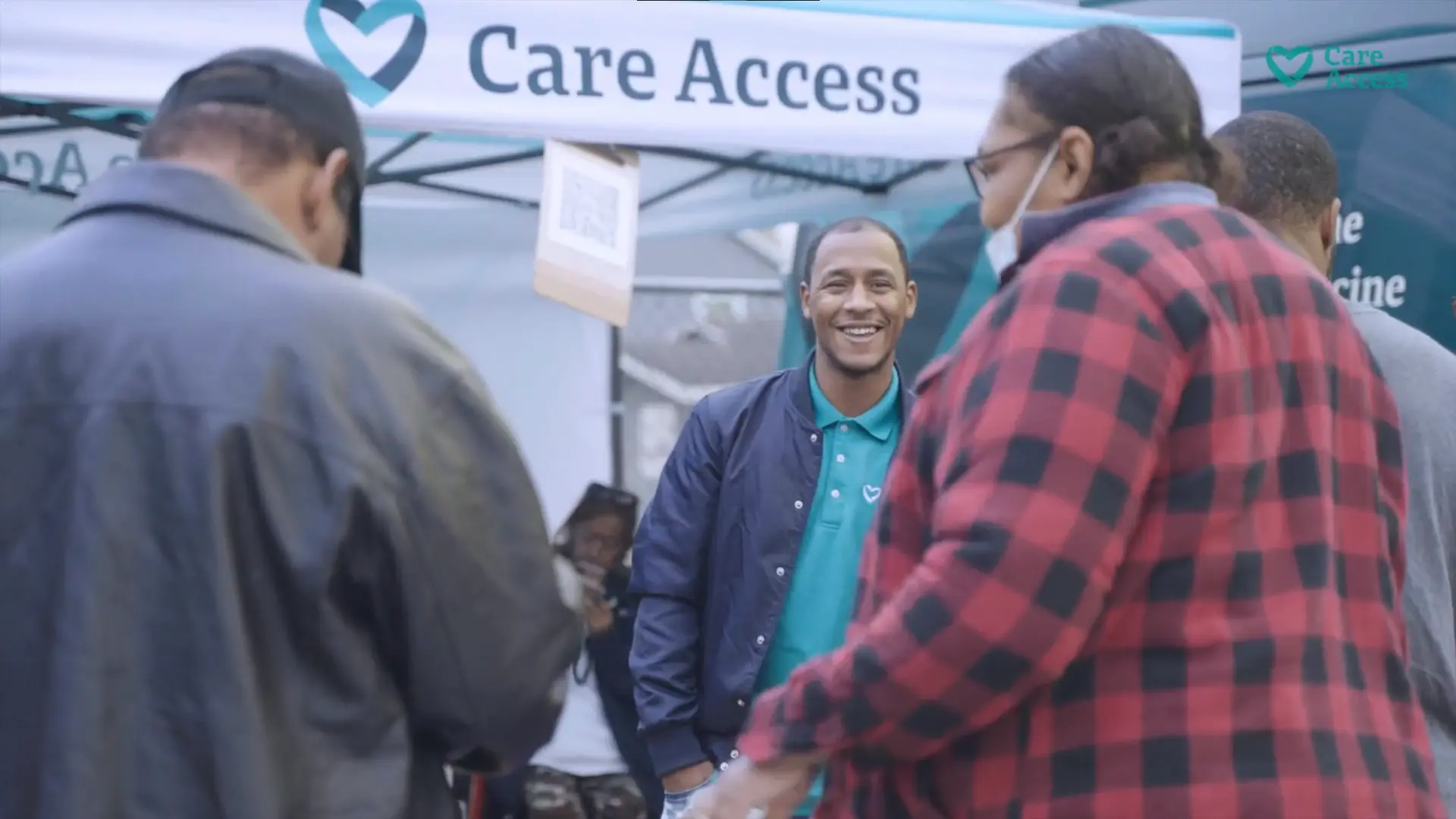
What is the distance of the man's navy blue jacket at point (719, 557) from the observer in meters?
2.89

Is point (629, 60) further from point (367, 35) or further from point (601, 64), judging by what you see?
point (367, 35)

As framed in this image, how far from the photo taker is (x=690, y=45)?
331 centimetres

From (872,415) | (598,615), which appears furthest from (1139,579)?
(598,615)

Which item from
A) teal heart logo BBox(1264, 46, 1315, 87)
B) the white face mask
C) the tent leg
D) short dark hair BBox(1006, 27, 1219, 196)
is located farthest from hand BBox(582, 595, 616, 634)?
short dark hair BBox(1006, 27, 1219, 196)

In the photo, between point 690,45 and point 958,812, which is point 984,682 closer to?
point 958,812

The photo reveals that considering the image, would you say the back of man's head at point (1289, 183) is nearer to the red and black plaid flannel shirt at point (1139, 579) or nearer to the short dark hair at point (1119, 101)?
the short dark hair at point (1119, 101)

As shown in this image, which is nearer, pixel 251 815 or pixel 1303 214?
pixel 251 815

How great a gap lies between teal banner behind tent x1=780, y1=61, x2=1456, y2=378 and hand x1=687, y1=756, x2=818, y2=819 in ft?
11.7

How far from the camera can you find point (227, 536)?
4.66ft

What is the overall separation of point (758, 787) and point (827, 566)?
49.2 inches

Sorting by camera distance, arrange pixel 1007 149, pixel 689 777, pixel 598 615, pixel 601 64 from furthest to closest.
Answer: pixel 598 615, pixel 601 64, pixel 689 777, pixel 1007 149

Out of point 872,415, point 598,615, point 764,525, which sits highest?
point 872,415

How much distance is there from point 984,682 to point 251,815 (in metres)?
0.74

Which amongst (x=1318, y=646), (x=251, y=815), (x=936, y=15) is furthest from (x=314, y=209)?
(x=936, y=15)
